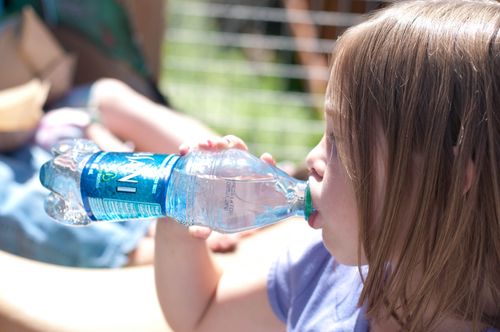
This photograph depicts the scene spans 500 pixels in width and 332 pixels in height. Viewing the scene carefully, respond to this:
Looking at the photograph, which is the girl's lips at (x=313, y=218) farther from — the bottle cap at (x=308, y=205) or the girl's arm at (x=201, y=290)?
the girl's arm at (x=201, y=290)

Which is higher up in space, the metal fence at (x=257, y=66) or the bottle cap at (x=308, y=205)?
the bottle cap at (x=308, y=205)

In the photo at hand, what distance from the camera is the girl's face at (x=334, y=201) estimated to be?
2.78ft

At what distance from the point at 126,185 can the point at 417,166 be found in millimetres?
344

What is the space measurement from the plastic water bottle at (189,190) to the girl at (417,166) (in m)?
0.08

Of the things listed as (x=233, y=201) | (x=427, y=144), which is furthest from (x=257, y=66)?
(x=427, y=144)

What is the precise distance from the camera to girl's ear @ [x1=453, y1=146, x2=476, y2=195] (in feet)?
2.56

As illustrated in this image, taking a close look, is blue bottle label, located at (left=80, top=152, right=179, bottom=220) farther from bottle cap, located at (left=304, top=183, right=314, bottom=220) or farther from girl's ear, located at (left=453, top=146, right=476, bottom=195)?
girl's ear, located at (left=453, top=146, right=476, bottom=195)

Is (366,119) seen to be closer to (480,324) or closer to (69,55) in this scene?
(480,324)

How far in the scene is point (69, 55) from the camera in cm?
197

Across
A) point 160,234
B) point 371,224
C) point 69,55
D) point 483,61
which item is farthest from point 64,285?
point 69,55

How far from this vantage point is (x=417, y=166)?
0.80 meters

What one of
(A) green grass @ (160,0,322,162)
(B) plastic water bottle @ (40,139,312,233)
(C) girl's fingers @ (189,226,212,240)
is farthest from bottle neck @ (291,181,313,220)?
(A) green grass @ (160,0,322,162)

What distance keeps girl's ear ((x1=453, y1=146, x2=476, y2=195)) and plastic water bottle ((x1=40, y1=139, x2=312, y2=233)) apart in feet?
0.59

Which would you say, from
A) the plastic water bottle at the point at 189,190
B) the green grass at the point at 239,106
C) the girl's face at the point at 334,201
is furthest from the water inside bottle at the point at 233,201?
the green grass at the point at 239,106
